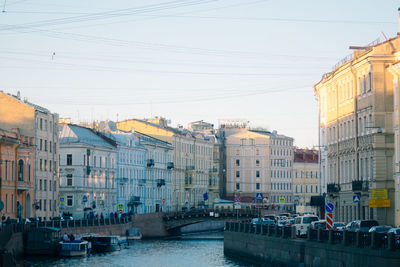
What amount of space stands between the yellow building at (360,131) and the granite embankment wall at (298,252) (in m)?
7.09

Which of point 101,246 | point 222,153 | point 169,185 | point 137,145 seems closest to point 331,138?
point 101,246

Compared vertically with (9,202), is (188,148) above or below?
above

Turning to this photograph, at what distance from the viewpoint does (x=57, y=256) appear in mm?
69875

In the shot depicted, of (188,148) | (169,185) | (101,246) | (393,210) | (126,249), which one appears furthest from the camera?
(188,148)

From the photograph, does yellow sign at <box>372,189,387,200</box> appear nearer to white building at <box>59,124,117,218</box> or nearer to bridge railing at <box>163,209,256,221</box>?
white building at <box>59,124,117,218</box>

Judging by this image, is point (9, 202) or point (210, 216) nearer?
point (9, 202)

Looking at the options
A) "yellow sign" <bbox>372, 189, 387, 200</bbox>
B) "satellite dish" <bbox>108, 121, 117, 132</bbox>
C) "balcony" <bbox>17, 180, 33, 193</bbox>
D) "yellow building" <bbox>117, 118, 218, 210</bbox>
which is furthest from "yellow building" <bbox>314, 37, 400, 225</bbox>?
"yellow building" <bbox>117, 118, 218, 210</bbox>

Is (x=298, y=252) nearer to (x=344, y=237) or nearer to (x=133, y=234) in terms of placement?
(x=344, y=237)

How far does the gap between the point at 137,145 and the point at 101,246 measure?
51.0m

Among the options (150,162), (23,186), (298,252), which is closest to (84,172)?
(23,186)

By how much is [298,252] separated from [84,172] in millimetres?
58848

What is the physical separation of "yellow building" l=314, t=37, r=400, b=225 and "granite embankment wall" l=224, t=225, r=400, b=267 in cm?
709

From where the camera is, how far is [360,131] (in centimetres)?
6906

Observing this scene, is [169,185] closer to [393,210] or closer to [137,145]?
[137,145]
